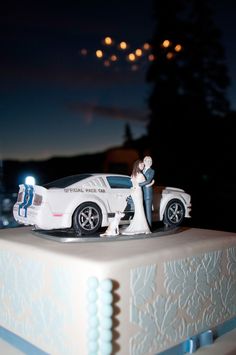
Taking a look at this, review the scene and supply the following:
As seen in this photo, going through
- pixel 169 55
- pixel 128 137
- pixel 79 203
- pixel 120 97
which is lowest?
pixel 79 203

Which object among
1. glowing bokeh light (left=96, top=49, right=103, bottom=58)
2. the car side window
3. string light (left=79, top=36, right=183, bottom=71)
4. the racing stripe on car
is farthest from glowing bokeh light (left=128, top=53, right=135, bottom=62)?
the racing stripe on car

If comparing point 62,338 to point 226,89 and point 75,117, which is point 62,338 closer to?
point 75,117

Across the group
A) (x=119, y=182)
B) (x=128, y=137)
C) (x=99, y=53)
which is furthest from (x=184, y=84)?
(x=119, y=182)

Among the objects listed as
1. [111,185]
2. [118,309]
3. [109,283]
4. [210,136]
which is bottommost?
[118,309]

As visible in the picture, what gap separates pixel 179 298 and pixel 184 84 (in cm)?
399

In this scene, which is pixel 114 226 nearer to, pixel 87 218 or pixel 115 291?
pixel 87 218

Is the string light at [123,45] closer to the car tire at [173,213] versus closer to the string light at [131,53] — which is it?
the string light at [131,53]

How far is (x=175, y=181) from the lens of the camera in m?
5.44

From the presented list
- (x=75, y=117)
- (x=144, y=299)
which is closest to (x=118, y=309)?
(x=144, y=299)

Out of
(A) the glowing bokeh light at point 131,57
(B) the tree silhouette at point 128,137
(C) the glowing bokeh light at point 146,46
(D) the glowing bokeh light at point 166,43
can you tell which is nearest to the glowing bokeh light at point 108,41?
(A) the glowing bokeh light at point 131,57

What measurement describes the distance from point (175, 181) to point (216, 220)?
2.54ft

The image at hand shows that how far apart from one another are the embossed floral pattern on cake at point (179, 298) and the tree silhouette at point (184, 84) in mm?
2978

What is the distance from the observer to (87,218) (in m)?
2.44

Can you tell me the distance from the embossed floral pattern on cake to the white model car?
52 cm
